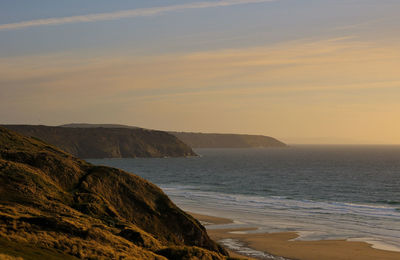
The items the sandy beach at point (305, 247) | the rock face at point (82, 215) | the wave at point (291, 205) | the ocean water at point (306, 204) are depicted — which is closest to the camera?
the rock face at point (82, 215)

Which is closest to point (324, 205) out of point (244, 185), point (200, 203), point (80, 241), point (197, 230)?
point (200, 203)

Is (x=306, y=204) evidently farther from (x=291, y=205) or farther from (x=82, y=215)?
(x=82, y=215)

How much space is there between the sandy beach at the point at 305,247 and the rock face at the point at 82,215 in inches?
296

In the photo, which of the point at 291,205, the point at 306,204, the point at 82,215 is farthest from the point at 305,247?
the point at 306,204

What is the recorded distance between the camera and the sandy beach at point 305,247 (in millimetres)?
39037

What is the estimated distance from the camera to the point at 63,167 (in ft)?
123

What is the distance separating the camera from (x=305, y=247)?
42.2 metres

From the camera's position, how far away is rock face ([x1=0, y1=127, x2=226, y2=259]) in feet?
73.3

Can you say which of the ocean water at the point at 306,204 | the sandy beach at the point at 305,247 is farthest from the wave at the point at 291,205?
the sandy beach at the point at 305,247

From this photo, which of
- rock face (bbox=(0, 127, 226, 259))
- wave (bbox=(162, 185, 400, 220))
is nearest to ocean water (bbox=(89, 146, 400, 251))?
wave (bbox=(162, 185, 400, 220))

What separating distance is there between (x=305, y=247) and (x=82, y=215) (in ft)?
71.2

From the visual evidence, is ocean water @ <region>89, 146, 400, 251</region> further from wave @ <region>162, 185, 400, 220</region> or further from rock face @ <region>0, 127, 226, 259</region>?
rock face @ <region>0, 127, 226, 259</region>

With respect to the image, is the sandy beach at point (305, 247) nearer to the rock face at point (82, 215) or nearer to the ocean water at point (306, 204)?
the ocean water at point (306, 204)

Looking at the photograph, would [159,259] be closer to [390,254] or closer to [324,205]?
[390,254]
